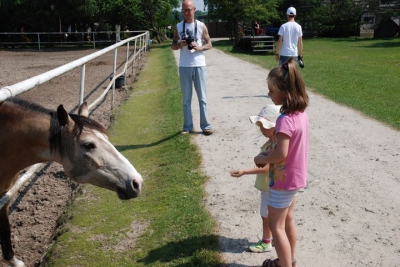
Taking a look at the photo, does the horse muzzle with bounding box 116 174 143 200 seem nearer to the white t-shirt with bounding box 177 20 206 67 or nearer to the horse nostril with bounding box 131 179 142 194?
the horse nostril with bounding box 131 179 142 194

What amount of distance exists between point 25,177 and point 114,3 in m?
32.2

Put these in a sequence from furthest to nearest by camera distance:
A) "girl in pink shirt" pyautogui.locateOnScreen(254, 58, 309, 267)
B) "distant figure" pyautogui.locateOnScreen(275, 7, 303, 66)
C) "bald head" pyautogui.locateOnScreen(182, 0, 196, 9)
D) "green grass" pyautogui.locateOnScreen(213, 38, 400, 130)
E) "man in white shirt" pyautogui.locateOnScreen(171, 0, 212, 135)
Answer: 1. "distant figure" pyautogui.locateOnScreen(275, 7, 303, 66)
2. "green grass" pyautogui.locateOnScreen(213, 38, 400, 130)
3. "man in white shirt" pyautogui.locateOnScreen(171, 0, 212, 135)
4. "bald head" pyautogui.locateOnScreen(182, 0, 196, 9)
5. "girl in pink shirt" pyautogui.locateOnScreen(254, 58, 309, 267)

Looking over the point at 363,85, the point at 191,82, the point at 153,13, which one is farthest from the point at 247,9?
the point at 191,82

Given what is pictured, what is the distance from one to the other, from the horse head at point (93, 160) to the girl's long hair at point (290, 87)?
3.45 feet

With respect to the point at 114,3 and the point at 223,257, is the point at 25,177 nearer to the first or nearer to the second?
the point at 223,257

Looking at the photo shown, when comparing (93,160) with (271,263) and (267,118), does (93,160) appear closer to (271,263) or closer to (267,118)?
(267,118)

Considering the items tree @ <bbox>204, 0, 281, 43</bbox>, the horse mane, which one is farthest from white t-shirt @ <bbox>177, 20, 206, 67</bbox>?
tree @ <bbox>204, 0, 281, 43</bbox>

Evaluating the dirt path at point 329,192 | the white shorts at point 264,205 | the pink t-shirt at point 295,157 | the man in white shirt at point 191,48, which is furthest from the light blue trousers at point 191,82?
the pink t-shirt at point 295,157

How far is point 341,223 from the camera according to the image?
360cm

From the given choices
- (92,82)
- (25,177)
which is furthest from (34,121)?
(92,82)

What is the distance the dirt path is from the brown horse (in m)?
1.02

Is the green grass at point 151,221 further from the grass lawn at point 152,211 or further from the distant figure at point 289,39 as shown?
the distant figure at point 289,39

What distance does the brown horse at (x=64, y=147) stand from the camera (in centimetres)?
280

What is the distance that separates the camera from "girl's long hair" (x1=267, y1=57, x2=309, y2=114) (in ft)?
8.25
